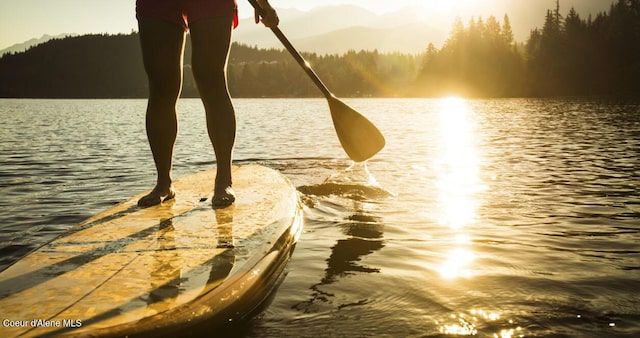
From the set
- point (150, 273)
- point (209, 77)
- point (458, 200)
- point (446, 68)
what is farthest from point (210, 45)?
point (446, 68)

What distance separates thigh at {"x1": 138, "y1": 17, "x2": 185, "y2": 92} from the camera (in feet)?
11.6

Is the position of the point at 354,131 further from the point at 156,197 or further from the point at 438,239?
the point at 156,197

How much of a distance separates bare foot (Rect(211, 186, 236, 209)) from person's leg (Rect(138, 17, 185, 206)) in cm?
46

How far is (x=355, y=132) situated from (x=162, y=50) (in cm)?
242

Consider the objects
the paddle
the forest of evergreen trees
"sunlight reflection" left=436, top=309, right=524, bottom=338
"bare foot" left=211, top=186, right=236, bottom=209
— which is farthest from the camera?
the forest of evergreen trees

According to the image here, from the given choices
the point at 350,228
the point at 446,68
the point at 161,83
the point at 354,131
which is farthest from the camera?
the point at 446,68

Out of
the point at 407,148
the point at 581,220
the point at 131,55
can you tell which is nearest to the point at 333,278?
the point at 581,220

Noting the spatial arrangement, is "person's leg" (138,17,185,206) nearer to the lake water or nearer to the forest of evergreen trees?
the lake water

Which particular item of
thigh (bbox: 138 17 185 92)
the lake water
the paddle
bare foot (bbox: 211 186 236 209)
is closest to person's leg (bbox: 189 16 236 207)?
bare foot (bbox: 211 186 236 209)

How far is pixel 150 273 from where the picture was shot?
2.31 meters

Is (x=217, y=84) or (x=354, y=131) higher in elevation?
(x=217, y=84)

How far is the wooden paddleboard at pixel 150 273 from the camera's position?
1834 mm

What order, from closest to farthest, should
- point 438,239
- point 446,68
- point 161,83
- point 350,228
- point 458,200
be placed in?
point 161,83 → point 438,239 → point 350,228 → point 458,200 → point 446,68

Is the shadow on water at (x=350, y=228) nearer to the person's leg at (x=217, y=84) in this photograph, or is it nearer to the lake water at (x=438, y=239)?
the lake water at (x=438, y=239)
